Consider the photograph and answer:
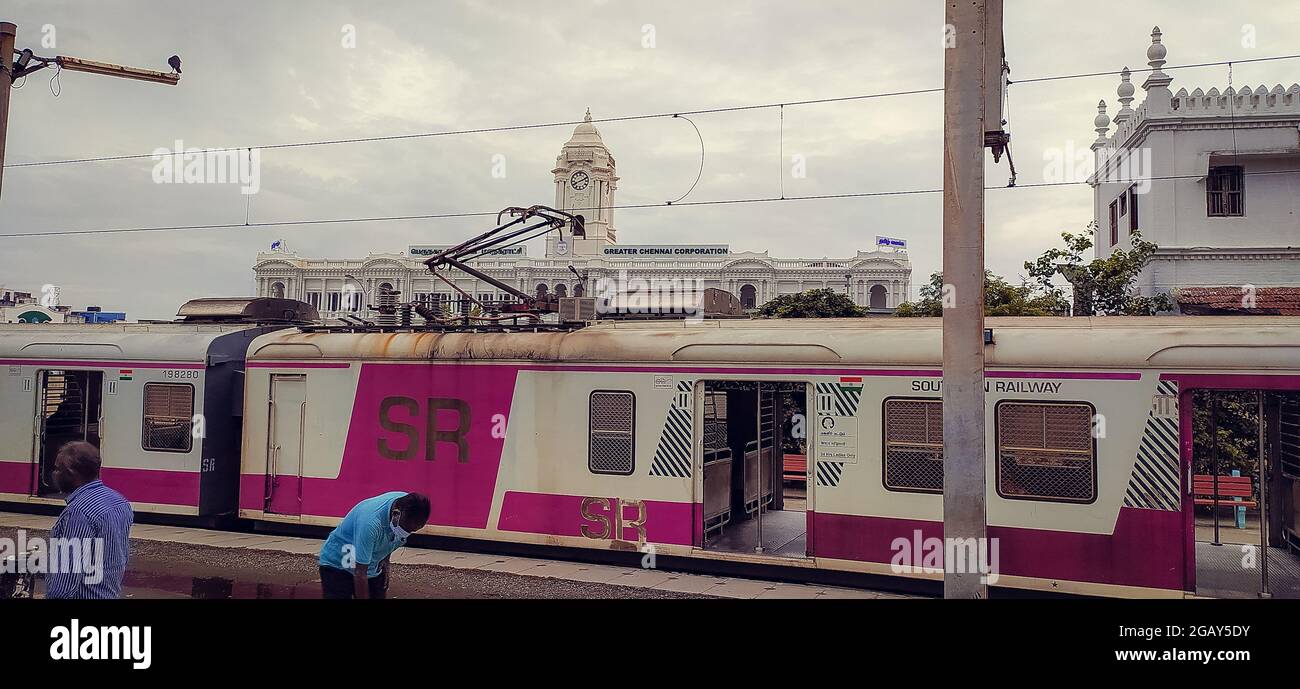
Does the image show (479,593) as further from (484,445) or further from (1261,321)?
(1261,321)

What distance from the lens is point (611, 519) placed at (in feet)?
36.0

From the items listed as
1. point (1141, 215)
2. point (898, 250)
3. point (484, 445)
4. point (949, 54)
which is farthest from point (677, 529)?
point (898, 250)

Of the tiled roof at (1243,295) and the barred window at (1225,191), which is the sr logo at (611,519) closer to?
the tiled roof at (1243,295)

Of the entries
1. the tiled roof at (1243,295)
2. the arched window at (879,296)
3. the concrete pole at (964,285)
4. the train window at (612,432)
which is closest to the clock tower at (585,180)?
the arched window at (879,296)

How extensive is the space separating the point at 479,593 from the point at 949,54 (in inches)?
303

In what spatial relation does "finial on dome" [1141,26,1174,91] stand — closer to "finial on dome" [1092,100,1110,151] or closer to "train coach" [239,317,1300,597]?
"finial on dome" [1092,100,1110,151]

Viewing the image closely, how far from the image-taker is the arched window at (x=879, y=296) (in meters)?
115

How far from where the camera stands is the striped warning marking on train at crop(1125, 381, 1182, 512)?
8.61m

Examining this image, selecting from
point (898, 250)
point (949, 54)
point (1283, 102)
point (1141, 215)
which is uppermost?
point (898, 250)

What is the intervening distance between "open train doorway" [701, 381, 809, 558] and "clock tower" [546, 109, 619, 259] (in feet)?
352

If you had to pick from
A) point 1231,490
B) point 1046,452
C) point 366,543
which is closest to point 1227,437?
point 1231,490

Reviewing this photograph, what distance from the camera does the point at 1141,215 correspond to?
30.5 meters

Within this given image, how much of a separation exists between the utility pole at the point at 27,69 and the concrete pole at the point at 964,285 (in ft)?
38.5

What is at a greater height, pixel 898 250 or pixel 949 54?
pixel 898 250
